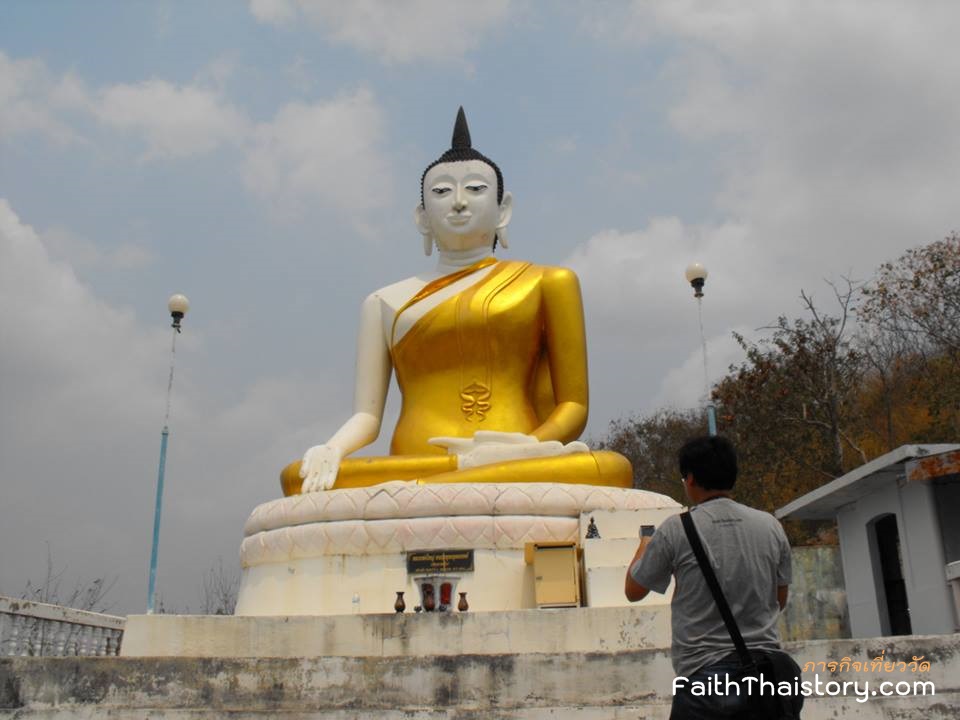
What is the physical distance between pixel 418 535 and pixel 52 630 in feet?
10.8

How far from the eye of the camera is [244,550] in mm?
9203

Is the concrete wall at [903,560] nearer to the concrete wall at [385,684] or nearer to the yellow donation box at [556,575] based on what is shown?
the yellow donation box at [556,575]

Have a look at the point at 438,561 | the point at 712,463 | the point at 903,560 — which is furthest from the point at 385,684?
the point at 903,560

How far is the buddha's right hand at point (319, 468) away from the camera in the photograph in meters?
9.10

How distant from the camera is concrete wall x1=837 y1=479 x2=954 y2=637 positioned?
9.67 meters

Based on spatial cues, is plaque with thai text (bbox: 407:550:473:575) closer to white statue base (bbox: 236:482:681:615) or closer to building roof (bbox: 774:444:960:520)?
white statue base (bbox: 236:482:681:615)

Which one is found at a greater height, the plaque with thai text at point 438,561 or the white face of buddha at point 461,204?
the white face of buddha at point 461,204

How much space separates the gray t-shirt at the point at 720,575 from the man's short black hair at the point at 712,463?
88mm

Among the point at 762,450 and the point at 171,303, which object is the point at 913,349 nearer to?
the point at 762,450

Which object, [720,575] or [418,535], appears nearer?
[720,575]

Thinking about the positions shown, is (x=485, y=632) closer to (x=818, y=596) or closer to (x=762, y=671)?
(x=762, y=671)

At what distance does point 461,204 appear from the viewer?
37.7 ft

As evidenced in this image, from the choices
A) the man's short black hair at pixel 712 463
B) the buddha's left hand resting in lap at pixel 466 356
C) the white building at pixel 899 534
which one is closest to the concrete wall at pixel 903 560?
the white building at pixel 899 534

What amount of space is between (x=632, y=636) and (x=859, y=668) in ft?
5.76
